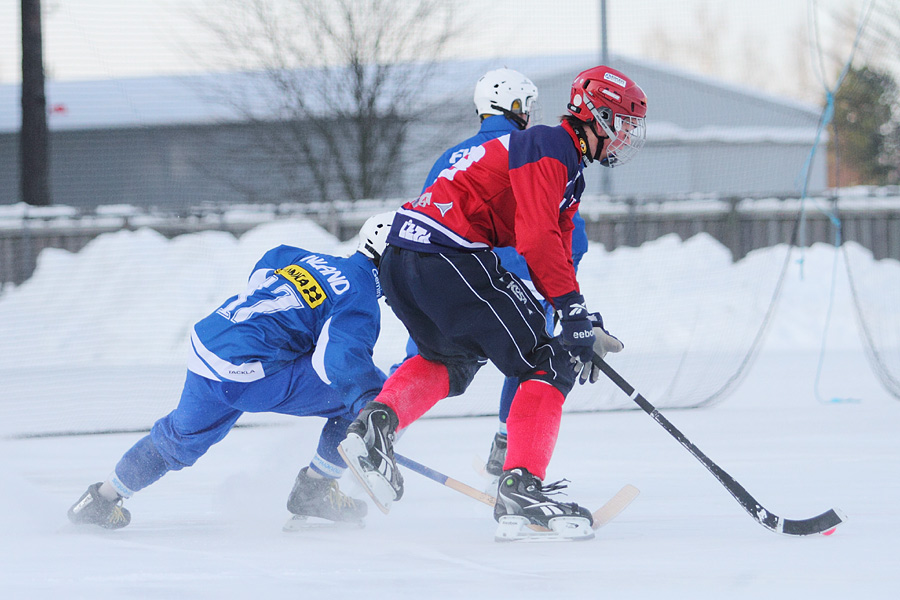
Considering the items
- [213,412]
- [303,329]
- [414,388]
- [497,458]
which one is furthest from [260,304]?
[497,458]

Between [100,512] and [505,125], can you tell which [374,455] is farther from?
[505,125]

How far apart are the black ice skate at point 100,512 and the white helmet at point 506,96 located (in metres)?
1.80

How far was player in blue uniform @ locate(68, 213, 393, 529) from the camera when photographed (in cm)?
246

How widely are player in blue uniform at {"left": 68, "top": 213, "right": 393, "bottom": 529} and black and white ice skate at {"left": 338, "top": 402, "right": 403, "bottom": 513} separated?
0.56 feet

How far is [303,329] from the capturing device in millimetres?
2539

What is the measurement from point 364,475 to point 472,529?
40 centimetres

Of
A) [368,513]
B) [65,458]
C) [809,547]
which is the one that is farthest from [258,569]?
[65,458]

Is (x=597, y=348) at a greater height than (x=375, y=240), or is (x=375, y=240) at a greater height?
(x=375, y=240)

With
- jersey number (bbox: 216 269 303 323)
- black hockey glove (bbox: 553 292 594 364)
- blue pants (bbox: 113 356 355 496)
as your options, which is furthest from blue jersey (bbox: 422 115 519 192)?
black hockey glove (bbox: 553 292 594 364)

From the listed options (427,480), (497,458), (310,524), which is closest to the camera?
(310,524)

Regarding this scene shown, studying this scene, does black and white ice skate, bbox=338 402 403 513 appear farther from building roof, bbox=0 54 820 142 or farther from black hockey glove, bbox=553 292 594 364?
building roof, bbox=0 54 820 142

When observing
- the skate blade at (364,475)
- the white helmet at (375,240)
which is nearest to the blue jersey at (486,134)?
the white helmet at (375,240)

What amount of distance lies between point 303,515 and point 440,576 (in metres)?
0.79

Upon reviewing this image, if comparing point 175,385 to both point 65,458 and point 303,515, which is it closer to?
point 65,458
